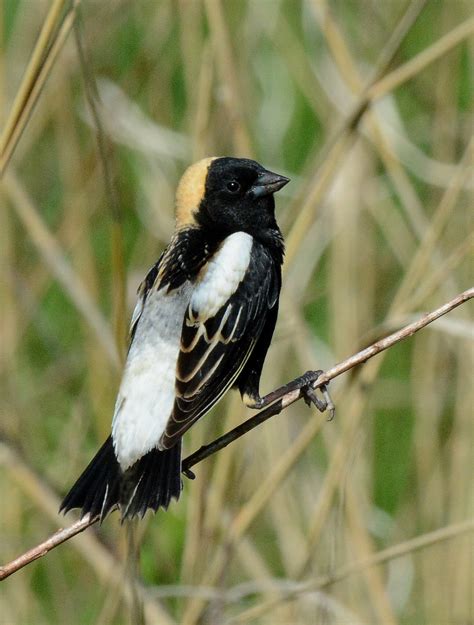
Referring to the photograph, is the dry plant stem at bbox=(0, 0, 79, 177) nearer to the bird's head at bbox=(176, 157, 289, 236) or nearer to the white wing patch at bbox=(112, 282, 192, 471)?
the white wing patch at bbox=(112, 282, 192, 471)

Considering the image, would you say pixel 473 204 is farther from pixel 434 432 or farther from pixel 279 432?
pixel 279 432

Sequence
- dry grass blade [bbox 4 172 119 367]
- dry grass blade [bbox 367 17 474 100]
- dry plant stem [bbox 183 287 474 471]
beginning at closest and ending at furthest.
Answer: dry plant stem [bbox 183 287 474 471] → dry grass blade [bbox 367 17 474 100] → dry grass blade [bbox 4 172 119 367]

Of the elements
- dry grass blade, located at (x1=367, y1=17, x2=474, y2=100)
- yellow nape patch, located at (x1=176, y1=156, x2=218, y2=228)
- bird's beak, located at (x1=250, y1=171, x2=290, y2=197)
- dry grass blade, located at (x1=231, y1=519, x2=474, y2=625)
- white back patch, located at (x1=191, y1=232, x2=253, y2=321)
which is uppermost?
yellow nape patch, located at (x1=176, y1=156, x2=218, y2=228)

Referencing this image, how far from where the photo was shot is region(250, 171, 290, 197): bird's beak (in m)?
2.90

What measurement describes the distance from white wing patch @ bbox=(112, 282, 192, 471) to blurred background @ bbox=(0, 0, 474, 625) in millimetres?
150

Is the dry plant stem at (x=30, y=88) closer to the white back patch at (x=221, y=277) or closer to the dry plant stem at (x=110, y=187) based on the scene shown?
the dry plant stem at (x=110, y=187)

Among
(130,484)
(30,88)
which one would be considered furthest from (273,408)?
(30,88)

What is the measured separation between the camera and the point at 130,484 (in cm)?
215

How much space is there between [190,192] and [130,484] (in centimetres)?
110

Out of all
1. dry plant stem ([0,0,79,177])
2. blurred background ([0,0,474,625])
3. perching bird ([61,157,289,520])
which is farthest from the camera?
blurred background ([0,0,474,625])

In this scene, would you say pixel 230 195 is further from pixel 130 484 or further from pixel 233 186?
pixel 130 484

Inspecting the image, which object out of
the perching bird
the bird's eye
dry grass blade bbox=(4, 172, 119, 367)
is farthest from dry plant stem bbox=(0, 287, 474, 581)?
the bird's eye

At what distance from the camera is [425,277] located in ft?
9.36

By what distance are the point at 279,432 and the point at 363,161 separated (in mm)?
941
